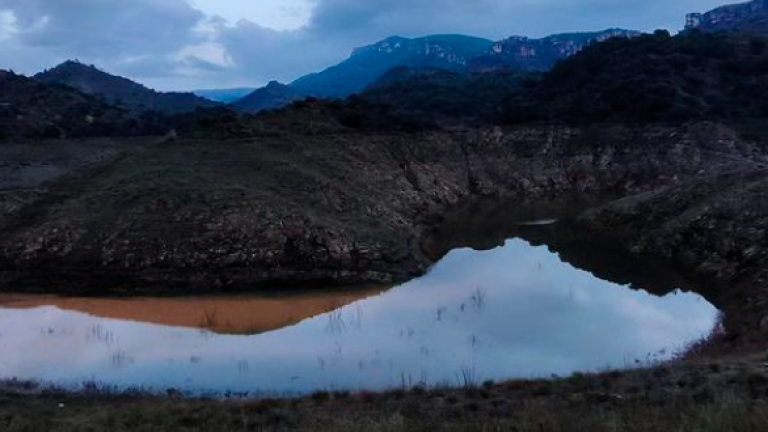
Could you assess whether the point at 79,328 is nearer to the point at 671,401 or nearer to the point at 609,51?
the point at 671,401

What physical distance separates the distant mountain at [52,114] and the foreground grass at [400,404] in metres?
54.5

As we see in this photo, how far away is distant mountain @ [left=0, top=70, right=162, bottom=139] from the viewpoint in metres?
66.6

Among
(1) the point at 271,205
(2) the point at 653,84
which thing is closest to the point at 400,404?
(1) the point at 271,205

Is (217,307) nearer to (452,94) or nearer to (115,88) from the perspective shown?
(452,94)

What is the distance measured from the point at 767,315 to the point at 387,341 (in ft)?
37.1

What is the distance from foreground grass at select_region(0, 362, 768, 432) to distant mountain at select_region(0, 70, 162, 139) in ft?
179

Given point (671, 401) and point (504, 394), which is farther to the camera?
point (504, 394)

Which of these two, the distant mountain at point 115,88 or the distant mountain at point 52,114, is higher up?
the distant mountain at point 115,88

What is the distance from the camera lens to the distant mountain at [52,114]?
66.6 meters

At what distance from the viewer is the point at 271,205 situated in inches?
1328

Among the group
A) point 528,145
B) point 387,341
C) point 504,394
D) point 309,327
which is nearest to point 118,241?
Result: point 309,327

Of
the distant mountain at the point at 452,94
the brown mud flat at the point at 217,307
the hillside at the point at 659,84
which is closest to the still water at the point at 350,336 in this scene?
the brown mud flat at the point at 217,307

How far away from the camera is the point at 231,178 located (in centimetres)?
3841

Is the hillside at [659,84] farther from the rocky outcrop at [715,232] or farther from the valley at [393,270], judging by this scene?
the rocky outcrop at [715,232]
